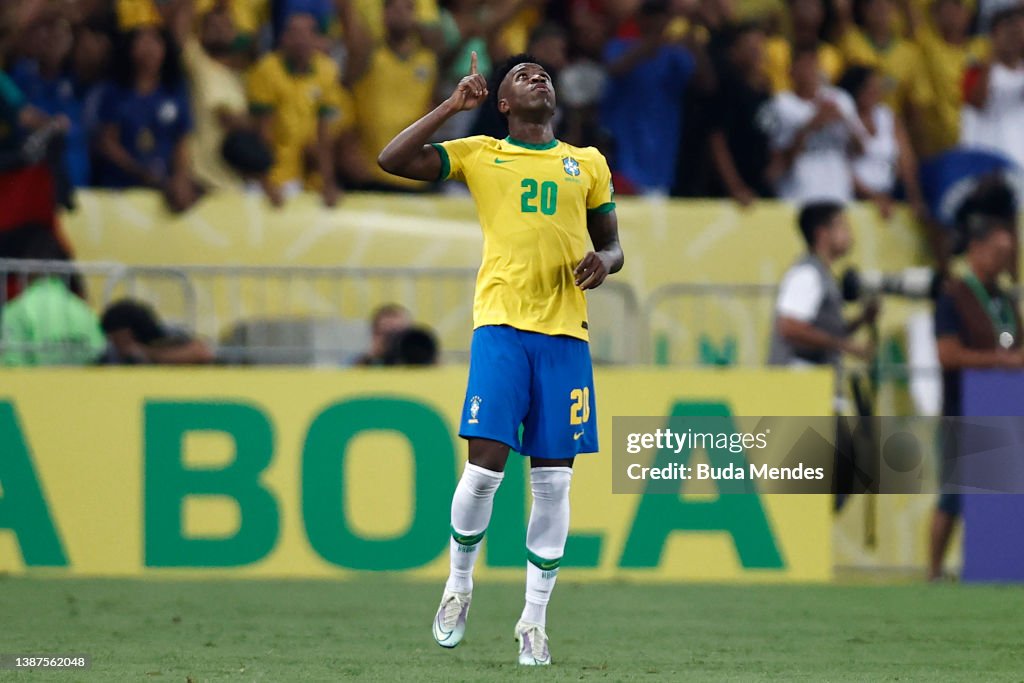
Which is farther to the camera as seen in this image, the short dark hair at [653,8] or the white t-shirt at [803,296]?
the short dark hair at [653,8]

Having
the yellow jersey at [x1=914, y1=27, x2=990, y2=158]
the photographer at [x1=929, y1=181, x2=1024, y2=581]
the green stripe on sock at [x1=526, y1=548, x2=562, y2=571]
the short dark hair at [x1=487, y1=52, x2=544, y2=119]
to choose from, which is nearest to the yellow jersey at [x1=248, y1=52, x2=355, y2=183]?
the photographer at [x1=929, y1=181, x2=1024, y2=581]

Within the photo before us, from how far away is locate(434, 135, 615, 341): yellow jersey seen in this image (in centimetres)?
704

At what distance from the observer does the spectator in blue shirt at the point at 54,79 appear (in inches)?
512

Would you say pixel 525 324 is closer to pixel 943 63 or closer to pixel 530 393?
pixel 530 393

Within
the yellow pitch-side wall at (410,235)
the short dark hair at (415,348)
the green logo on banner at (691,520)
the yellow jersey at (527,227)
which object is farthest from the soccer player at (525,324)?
the yellow pitch-side wall at (410,235)

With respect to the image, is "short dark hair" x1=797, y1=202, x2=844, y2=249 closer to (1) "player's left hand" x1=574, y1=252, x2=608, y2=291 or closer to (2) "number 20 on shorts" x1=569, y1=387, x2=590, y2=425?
(2) "number 20 on shorts" x1=569, y1=387, x2=590, y2=425

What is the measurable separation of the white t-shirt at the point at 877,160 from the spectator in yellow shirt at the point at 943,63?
2.09 ft

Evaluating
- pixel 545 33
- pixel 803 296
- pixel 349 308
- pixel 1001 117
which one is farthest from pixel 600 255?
pixel 1001 117

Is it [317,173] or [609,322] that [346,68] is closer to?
[317,173]

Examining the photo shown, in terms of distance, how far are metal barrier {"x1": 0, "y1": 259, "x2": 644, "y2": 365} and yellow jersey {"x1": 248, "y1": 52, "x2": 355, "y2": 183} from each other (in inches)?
72.4

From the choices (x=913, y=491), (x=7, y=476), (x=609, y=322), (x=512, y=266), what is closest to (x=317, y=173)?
(x=609, y=322)

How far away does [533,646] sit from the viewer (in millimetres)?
7059

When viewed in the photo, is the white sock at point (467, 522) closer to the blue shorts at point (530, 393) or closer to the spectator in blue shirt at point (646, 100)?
the blue shorts at point (530, 393)

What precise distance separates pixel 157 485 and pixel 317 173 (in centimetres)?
387
